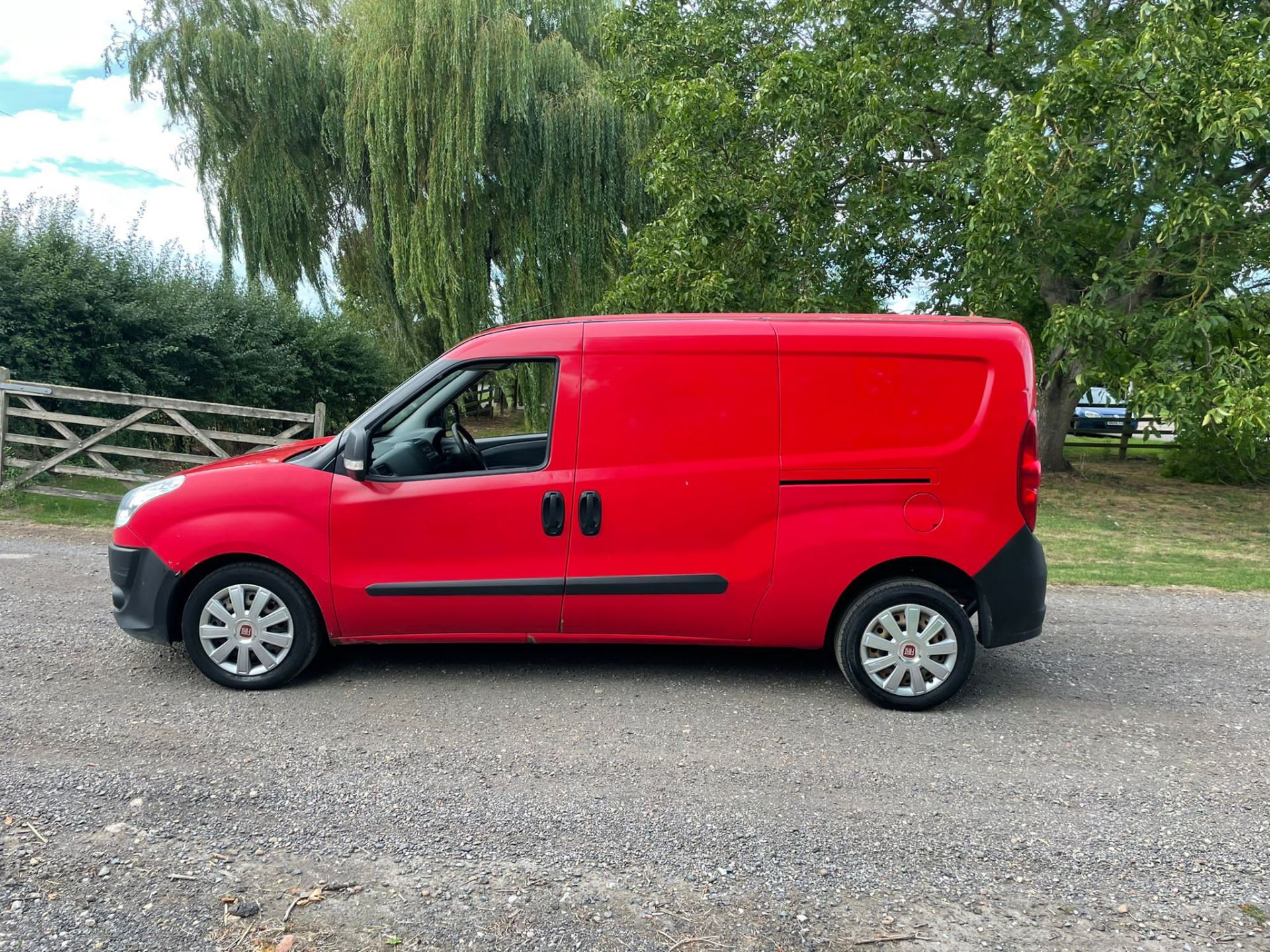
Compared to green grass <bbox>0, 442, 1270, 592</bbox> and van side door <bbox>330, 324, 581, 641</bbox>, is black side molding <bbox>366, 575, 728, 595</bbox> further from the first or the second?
green grass <bbox>0, 442, 1270, 592</bbox>

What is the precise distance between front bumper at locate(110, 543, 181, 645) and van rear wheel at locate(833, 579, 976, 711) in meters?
3.48

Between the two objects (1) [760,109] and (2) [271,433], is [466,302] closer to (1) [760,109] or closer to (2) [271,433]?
(2) [271,433]

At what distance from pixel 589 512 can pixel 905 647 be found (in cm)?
173

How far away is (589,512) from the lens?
14.8 ft

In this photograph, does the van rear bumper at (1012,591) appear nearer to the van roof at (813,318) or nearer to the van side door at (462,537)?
the van roof at (813,318)

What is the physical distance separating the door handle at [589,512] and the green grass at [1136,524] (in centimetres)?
524

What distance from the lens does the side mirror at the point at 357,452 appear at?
4.52 meters

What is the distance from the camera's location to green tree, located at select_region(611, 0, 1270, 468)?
10.1 metres

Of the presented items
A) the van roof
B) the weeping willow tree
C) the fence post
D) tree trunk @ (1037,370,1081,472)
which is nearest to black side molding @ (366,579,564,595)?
the van roof

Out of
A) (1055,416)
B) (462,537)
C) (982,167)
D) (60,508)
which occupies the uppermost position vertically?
(982,167)

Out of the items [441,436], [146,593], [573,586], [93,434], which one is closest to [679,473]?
[573,586]

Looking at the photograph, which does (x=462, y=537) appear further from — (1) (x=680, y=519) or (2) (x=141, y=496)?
(2) (x=141, y=496)

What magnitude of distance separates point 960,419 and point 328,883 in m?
3.46

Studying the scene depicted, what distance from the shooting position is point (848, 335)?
4.50 meters
